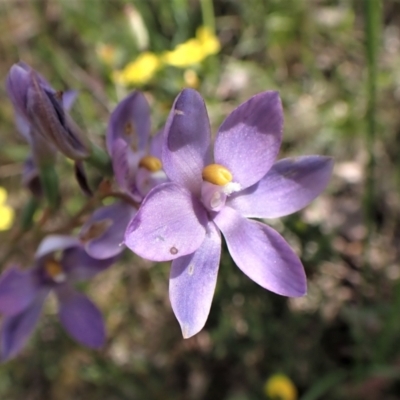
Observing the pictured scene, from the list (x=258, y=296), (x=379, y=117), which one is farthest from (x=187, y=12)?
(x=258, y=296)

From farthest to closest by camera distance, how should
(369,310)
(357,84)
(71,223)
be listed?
(357,84) → (369,310) → (71,223)

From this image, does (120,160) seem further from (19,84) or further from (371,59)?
(371,59)

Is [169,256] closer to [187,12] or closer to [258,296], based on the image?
[258,296]

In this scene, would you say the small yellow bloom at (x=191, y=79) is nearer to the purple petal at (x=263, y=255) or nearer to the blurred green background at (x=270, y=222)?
the blurred green background at (x=270, y=222)

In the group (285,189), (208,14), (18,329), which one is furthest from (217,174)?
(208,14)

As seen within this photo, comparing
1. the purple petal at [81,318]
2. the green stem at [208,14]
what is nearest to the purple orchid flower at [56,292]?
the purple petal at [81,318]

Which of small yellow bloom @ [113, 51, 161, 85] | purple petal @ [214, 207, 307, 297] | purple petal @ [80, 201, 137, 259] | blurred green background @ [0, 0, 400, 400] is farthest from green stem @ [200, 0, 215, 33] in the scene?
purple petal @ [214, 207, 307, 297]
